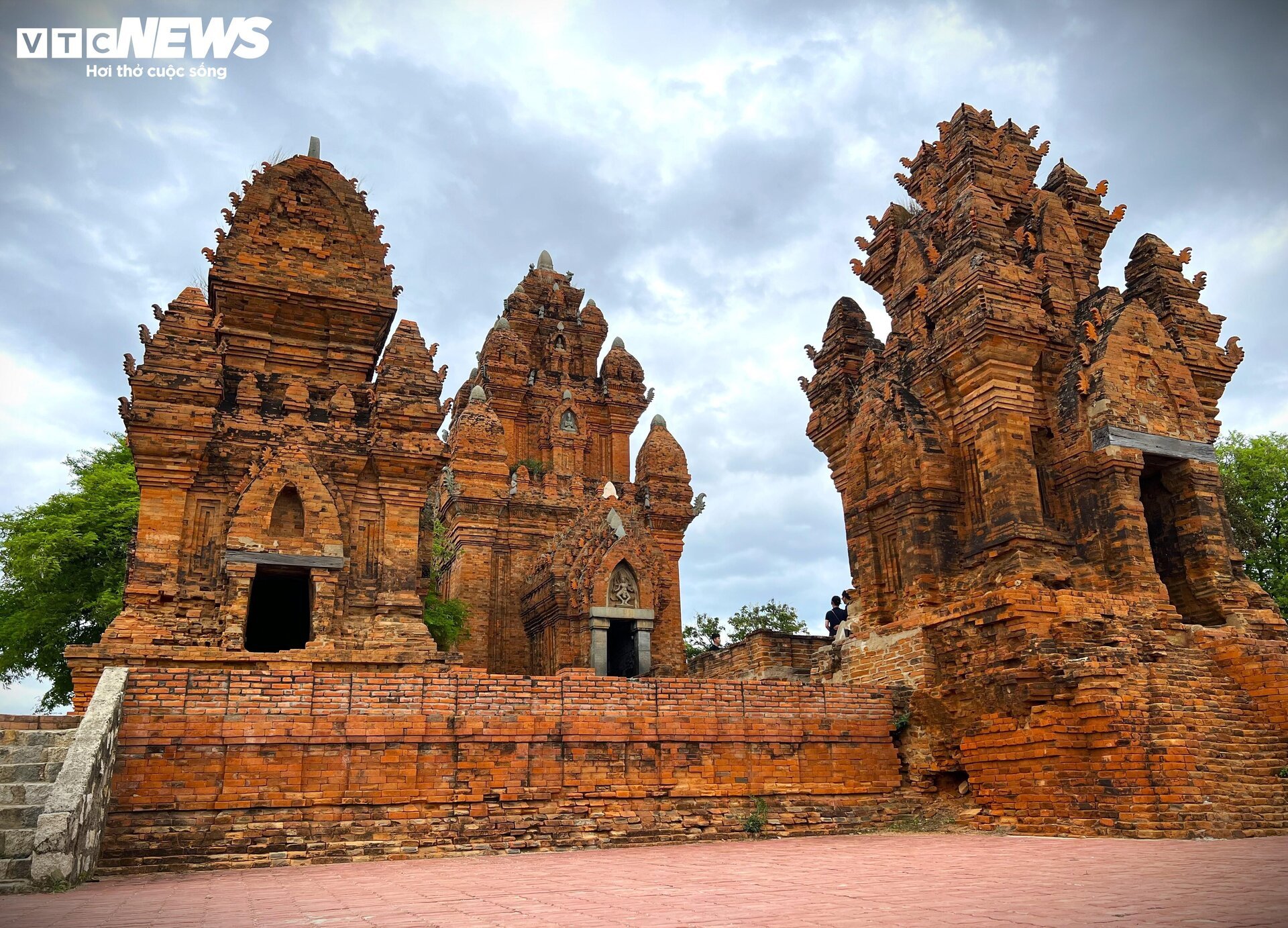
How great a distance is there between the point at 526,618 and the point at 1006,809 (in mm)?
12146

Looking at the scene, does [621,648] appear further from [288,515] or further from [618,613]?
[288,515]

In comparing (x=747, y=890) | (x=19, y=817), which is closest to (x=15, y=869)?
(x=19, y=817)

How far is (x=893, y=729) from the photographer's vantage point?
12.3 m

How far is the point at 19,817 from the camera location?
734 cm

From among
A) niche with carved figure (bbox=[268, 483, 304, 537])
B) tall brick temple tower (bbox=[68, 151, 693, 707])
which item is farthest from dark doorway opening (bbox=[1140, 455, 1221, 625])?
niche with carved figure (bbox=[268, 483, 304, 537])

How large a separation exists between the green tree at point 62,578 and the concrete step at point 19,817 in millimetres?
12703

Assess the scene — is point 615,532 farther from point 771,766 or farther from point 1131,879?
point 1131,879

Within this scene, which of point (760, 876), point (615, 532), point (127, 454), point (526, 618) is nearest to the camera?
point (760, 876)

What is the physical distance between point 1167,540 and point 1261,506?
1367 centimetres

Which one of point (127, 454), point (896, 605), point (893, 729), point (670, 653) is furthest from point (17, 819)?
point (127, 454)

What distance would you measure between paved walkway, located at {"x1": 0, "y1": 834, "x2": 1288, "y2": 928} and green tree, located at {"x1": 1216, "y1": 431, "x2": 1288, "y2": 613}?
1725 cm

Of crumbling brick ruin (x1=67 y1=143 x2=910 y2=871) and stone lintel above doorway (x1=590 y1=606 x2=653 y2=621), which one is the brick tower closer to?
crumbling brick ruin (x1=67 y1=143 x2=910 y2=871)

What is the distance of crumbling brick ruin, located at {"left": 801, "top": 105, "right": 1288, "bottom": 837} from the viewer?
33.2 ft

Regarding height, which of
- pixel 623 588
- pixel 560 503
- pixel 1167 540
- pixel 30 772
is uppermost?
pixel 560 503
